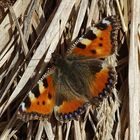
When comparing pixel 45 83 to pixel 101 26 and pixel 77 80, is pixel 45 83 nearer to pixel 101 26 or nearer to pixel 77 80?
pixel 77 80

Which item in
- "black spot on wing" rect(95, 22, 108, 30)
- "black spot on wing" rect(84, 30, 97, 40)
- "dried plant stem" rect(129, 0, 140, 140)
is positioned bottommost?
"dried plant stem" rect(129, 0, 140, 140)

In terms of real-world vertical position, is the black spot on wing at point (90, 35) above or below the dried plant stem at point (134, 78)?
above

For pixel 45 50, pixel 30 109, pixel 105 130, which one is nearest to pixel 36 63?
pixel 45 50

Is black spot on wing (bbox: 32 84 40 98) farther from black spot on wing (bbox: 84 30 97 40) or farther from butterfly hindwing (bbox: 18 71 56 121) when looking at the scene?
black spot on wing (bbox: 84 30 97 40)

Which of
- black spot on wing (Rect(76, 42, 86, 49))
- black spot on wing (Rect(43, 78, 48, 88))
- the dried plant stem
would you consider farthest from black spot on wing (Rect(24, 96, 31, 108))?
the dried plant stem

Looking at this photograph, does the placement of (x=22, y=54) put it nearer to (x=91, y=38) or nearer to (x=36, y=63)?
(x=36, y=63)

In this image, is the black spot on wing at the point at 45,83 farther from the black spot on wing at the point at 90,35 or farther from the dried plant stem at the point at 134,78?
the dried plant stem at the point at 134,78

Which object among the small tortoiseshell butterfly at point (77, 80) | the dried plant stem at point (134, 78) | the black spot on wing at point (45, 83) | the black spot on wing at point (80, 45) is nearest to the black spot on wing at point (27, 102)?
→ the small tortoiseshell butterfly at point (77, 80)
